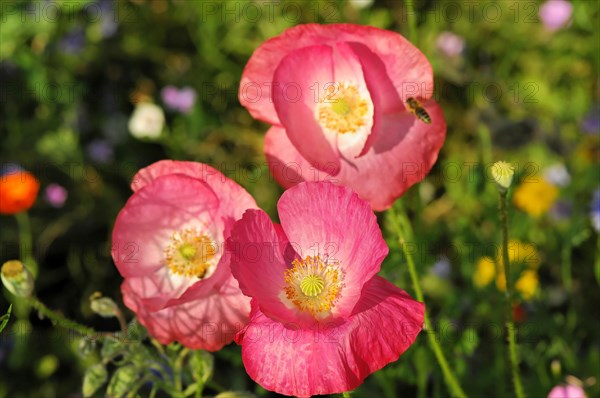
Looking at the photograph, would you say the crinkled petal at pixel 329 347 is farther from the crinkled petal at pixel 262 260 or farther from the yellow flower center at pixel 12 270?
the yellow flower center at pixel 12 270

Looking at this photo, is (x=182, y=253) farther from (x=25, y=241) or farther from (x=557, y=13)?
(x=557, y=13)

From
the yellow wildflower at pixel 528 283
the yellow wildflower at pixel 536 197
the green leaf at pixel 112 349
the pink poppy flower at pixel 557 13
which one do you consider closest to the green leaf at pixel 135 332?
the green leaf at pixel 112 349

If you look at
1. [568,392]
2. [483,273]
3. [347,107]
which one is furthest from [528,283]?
[347,107]

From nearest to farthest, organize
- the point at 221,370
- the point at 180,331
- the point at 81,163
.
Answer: the point at 180,331 → the point at 221,370 → the point at 81,163

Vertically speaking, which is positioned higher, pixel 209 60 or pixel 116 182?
pixel 209 60

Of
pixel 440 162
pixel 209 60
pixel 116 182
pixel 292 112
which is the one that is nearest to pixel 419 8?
pixel 440 162

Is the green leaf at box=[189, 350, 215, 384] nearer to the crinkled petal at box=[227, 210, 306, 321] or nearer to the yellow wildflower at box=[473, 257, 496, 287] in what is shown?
the crinkled petal at box=[227, 210, 306, 321]

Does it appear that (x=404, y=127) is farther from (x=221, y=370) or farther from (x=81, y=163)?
(x=81, y=163)
